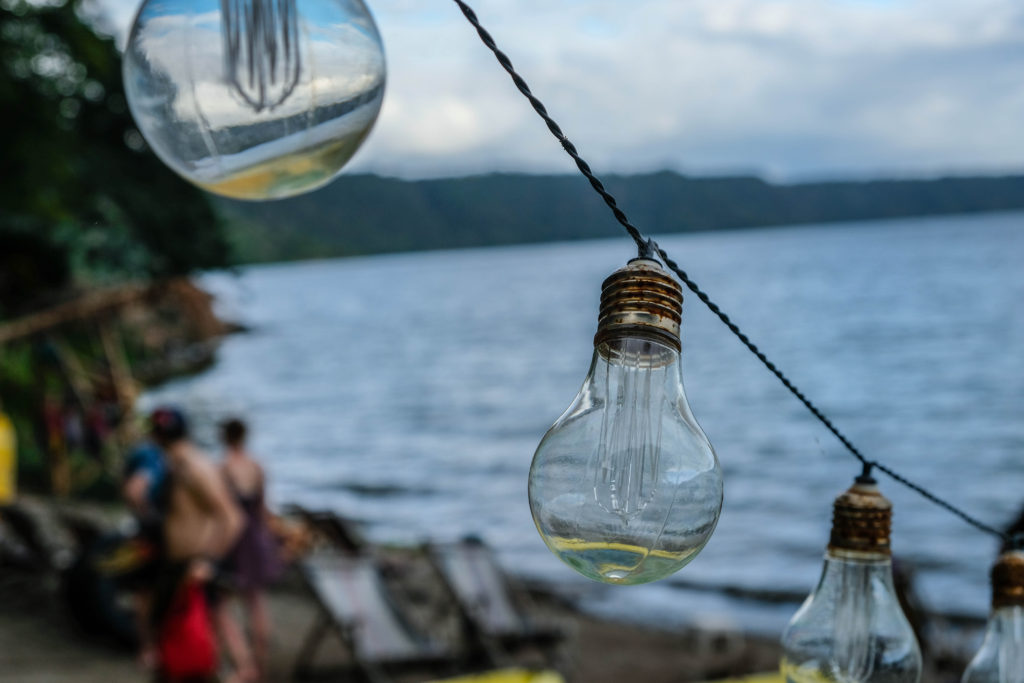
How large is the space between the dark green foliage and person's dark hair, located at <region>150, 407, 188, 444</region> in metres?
8.27

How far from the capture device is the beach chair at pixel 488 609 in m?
7.81

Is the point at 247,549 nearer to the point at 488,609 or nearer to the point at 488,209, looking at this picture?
the point at 488,609

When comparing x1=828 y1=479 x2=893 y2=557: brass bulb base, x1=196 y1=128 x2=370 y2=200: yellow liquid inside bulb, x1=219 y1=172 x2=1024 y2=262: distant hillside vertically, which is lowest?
x1=828 y1=479 x2=893 y2=557: brass bulb base

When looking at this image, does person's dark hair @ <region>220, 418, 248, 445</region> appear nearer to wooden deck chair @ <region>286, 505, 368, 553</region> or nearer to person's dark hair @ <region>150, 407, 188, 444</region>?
person's dark hair @ <region>150, 407, 188, 444</region>

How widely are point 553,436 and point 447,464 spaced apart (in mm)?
26862

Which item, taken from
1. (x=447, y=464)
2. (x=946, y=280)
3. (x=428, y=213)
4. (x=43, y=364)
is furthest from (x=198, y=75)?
(x=428, y=213)

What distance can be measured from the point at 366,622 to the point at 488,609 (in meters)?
1.13

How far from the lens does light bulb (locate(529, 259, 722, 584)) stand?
1.01m

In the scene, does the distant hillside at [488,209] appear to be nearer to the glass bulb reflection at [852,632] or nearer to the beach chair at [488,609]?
the beach chair at [488,609]

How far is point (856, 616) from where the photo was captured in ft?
4.41

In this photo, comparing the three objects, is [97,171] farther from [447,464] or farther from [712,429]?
[712,429]

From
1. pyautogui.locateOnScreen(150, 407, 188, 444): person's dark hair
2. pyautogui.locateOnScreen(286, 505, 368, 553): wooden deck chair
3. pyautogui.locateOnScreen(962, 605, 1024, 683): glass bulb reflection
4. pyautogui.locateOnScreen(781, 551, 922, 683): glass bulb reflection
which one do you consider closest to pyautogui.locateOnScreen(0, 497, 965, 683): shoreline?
pyautogui.locateOnScreen(286, 505, 368, 553): wooden deck chair

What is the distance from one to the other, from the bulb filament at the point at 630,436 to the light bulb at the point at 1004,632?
2.74 ft

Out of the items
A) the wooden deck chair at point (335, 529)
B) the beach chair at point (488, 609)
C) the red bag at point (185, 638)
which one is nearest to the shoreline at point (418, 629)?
the beach chair at point (488, 609)
